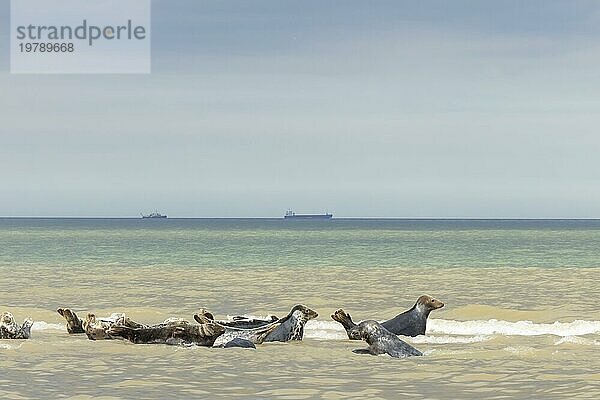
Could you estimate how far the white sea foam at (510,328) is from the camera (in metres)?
19.0

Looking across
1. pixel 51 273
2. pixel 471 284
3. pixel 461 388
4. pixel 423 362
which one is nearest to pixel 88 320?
pixel 423 362

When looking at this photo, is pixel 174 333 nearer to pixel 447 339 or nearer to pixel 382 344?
pixel 382 344

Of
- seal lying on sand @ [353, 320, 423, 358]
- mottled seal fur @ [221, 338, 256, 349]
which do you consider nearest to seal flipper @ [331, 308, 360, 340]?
seal lying on sand @ [353, 320, 423, 358]

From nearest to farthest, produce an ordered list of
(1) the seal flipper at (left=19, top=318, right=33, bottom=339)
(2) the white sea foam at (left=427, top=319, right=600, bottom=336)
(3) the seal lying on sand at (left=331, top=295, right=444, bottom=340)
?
(1) the seal flipper at (left=19, top=318, right=33, bottom=339) < (3) the seal lying on sand at (left=331, top=295, right=444, bottom=340) < (2) the white sea foam at (left=427, top=319, right=600, bottom=336)

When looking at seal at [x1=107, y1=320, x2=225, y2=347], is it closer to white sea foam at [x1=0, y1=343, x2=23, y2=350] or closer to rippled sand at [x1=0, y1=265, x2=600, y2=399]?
rippled sand at [x1=0, y1=265, x2=600, y2=399]

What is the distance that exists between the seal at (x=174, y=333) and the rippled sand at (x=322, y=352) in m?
0.32

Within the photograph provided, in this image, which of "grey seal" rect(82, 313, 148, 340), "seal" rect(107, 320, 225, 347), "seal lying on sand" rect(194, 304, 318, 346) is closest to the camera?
"seal" rect(107, 320, 225, 347)

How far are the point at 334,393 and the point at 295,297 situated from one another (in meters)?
16.7

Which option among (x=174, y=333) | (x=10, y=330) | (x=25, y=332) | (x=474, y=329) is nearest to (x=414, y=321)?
(x=474, y=329)

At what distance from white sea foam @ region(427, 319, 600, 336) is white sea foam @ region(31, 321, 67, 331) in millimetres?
8111

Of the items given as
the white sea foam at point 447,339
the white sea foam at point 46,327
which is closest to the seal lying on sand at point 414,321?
the white sea foam at point 447,339

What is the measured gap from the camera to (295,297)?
28719mm

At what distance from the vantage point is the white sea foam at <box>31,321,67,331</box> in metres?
19.6

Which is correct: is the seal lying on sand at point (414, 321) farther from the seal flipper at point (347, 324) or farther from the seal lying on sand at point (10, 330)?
the seal lying on sand at point (10, 330)
